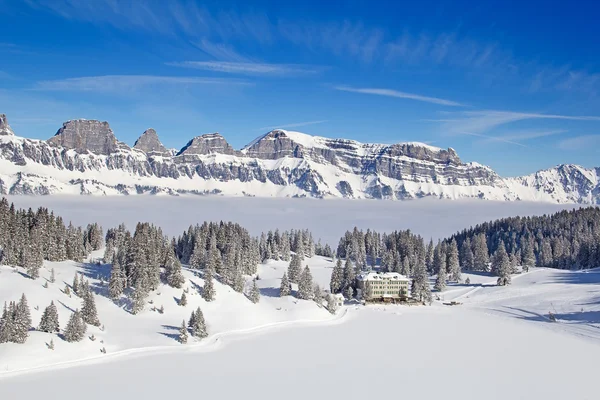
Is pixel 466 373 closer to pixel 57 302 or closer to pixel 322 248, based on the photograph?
pixel 57 302

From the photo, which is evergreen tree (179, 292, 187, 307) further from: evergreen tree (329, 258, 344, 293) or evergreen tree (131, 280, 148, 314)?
evergreen tree (329, 258, 344, 293)

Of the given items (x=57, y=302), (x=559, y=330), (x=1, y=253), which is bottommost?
(x=559, y=330)

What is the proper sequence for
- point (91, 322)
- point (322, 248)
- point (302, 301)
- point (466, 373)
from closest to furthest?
point (466, 373) < point (91, 322) < point (302, 301) < point (322, 248)

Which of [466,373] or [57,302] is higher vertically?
[57,302]

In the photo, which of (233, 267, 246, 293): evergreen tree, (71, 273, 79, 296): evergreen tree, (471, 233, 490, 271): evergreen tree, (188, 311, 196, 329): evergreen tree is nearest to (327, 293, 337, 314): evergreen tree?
(233, 267, 246, 293): evergreen tree

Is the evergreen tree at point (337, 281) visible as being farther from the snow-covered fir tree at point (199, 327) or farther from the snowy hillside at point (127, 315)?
the snow-covered fir tree at point (199, 327)

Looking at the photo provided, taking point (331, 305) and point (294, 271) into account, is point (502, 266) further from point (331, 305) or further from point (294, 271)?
point (331, 305)

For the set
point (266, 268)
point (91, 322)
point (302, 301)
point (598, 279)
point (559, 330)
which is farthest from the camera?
point (266, 268)

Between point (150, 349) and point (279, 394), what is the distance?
80.3ft

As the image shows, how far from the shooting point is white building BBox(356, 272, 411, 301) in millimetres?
121312

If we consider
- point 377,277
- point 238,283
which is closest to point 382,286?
point 377,277

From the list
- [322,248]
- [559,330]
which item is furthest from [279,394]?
[322,248]

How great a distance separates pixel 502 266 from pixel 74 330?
368ft

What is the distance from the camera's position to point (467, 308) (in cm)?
11294
